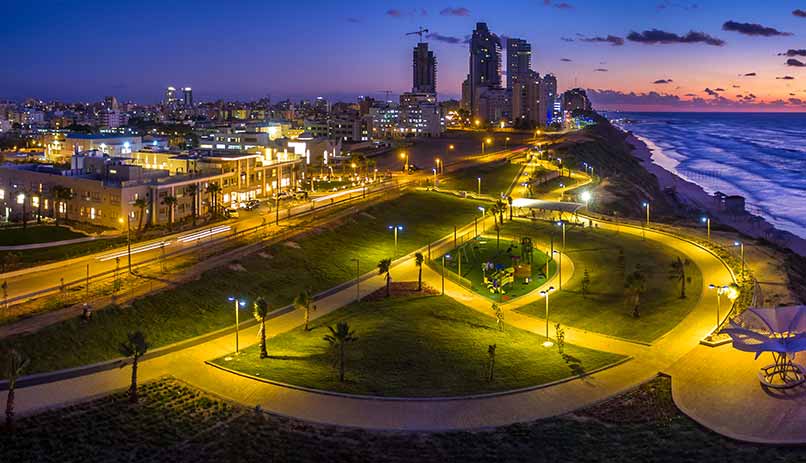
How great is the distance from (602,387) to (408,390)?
21.5 ft

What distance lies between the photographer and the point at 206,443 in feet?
64.2

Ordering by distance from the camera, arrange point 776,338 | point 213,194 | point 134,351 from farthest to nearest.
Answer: point 213,194, point 776,338, point 134,351

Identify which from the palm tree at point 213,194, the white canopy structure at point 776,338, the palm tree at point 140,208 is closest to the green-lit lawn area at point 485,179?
the palm tree at point 213,194

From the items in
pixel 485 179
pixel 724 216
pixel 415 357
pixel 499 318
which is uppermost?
pixel 485 179

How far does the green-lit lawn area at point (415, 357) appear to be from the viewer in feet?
78.3

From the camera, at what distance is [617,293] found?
37.0 meters

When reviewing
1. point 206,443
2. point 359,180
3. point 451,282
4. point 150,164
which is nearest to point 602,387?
point 206,443

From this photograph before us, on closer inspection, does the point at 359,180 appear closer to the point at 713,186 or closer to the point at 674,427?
the point at 713,186

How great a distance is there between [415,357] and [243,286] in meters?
12.7

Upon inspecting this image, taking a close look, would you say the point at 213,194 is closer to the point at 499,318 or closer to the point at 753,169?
the point at 499,318

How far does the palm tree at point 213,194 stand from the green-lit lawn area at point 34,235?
1126 centimetres

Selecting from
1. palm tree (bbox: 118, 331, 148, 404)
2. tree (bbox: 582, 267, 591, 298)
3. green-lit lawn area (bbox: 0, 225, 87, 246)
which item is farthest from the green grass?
green-lit lawn area (bbox: 0, 225, 87, 246)

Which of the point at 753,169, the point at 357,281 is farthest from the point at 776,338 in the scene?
the point at 753,169

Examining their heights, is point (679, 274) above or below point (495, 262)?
above
